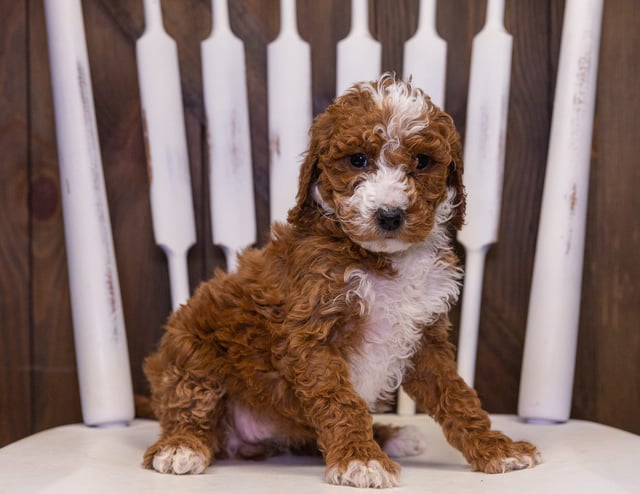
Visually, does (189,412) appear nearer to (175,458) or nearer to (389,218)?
(175,458)

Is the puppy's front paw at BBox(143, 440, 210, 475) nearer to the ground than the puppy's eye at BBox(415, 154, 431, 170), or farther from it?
nearer to the ground

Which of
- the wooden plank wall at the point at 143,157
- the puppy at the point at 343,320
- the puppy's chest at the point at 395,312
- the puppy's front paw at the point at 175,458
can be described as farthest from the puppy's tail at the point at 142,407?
the puppy's chest at the point at 395,312

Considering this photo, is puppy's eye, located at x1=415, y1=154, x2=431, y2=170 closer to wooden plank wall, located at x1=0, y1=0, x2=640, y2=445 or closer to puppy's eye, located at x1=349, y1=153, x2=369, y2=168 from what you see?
puppy's eye, located at x1=349, y1=153, x2=369, y2=168

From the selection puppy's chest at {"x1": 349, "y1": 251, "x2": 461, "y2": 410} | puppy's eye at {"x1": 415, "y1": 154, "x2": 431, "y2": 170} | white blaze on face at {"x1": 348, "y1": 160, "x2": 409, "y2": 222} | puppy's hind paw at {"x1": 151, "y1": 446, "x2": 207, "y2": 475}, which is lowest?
puppy's hind paw at {"x1": 151, "y1": 446, "x2": 207, "y2": 475}

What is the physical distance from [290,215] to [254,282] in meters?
0.11

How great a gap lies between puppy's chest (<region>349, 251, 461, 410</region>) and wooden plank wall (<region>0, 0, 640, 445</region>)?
44 centimetres

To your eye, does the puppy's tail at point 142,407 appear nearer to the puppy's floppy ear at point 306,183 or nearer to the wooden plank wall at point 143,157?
the wooden plank wall at point 143,157

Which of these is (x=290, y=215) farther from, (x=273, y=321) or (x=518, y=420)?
(x=518, y=420)

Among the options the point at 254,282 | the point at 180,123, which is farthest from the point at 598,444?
the point at 180,123

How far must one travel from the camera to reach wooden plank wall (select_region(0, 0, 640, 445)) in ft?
5.09

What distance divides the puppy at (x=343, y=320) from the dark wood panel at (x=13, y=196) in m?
0.47

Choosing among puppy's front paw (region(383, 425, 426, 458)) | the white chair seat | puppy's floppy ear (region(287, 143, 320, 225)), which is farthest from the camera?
puppy's front paw (region(383, 425, 426, 458))

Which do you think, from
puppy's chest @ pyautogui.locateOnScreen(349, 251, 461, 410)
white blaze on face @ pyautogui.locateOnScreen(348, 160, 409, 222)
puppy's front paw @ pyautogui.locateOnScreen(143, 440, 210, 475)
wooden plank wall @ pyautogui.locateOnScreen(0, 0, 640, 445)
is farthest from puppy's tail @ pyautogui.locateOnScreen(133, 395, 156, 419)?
white blaze on face @ pyautogui.locateOnScreen(348, 160, 409, 222)

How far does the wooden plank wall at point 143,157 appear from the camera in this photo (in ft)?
5.09
